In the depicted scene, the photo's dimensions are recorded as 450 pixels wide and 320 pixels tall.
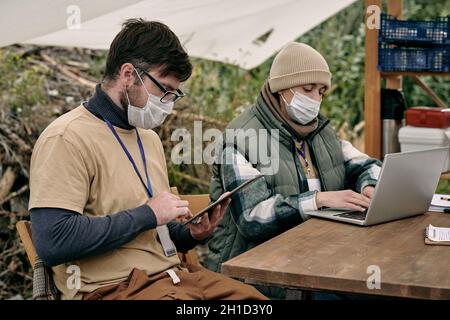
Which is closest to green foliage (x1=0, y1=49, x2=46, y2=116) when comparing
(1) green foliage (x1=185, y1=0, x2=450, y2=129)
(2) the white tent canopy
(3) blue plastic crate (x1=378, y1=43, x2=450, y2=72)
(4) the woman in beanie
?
(2) the white tent canopy

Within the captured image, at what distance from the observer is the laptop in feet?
10.0

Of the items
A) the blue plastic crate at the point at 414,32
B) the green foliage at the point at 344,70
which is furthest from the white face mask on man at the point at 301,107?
the green foliage at the point at 344,70

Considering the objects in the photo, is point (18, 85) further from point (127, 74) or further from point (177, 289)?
point (177, 289)

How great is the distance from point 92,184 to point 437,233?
4.55 feet

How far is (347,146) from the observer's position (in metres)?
3.94

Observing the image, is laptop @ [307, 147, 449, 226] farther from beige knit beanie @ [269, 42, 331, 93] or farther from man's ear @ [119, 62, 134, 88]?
man's ear @ [119, 62, 134, 88]

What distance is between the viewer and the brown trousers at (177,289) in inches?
103

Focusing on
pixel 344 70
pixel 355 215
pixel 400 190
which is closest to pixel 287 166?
pixel 355 215

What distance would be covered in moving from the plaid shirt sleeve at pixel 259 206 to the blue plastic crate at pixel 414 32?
2180mm

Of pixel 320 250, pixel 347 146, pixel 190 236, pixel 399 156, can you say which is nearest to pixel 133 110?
pixel 190 236

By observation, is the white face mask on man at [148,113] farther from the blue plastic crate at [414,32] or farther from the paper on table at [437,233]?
the blue plastic crate at [414,32]

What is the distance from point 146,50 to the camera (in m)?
2.85

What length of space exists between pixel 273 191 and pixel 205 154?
2212 mm

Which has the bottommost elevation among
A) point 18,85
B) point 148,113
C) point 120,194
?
point 120,194
